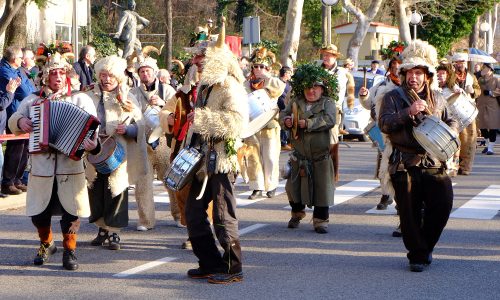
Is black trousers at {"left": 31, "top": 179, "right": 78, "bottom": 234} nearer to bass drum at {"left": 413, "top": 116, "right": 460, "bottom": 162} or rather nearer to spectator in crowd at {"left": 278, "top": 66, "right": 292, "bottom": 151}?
bass drum at {"left": 413, "top": 116, "right": 460, "bottom": 162}

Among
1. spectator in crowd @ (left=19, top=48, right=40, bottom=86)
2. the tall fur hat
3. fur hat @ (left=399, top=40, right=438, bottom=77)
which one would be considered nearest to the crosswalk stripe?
fur hat @ (left=399, top=40, right=438, bottom=77)

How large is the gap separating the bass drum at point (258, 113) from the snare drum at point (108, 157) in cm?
137

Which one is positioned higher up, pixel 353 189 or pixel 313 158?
pixel 313 158

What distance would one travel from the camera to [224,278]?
803 centimetres

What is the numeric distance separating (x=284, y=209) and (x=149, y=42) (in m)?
31.2

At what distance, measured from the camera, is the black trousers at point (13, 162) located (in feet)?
44.0

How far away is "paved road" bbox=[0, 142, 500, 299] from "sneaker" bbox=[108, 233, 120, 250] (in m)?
0.09

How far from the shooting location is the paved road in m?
7.80

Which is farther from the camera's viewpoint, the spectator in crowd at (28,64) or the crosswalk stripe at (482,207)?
the spectator in crowd at (28,64)

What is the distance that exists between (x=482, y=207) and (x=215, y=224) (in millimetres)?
5785

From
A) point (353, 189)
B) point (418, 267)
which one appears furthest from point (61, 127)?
point (353, 189)

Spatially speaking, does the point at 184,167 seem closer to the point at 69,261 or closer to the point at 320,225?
the point at 69,261

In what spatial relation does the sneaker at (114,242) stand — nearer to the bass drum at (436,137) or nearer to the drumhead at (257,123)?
the drumhead at (257,123)

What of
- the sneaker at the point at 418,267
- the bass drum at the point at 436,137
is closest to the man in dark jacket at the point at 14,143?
the sneaker at the point at 418,267
